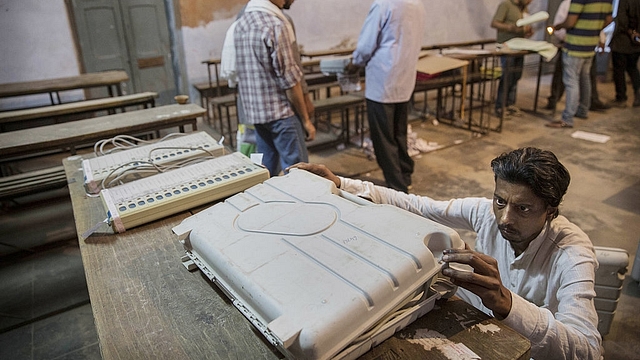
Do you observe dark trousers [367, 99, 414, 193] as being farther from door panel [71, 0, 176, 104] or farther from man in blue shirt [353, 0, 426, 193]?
door panel [71, 0, 176, 104]

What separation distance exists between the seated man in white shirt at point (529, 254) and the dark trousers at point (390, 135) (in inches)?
69.0

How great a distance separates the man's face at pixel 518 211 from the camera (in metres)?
1.23

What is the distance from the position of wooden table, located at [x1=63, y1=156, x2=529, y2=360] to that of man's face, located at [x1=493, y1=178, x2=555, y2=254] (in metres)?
0.46

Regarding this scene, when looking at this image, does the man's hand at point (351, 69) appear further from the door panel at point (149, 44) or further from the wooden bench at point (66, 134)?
the door panel at point (149, 44)

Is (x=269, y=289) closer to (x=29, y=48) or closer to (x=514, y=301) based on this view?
(x=514, y=301)

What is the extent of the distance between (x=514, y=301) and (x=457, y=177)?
9.69 ft

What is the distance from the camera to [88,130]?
2309 millimetres

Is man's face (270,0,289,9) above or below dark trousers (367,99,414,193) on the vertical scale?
above

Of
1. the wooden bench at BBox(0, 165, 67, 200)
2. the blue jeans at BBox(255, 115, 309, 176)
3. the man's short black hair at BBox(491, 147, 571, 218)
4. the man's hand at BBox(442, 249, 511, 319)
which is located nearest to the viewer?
the man's hand at BBox(442, 249, 511, 319)

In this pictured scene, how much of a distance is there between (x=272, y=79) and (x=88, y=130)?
1029 mm

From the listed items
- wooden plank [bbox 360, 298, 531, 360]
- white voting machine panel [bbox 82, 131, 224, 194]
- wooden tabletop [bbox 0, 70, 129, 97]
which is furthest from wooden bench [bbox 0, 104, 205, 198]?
wooden plank [bbox 360, 298, 531, 360]

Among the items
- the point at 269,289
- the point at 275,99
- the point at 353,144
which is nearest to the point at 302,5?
the point at 353,144

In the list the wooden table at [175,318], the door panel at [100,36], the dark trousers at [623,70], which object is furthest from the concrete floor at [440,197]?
the door panel at [100,36]

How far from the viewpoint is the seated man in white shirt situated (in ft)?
3.05
